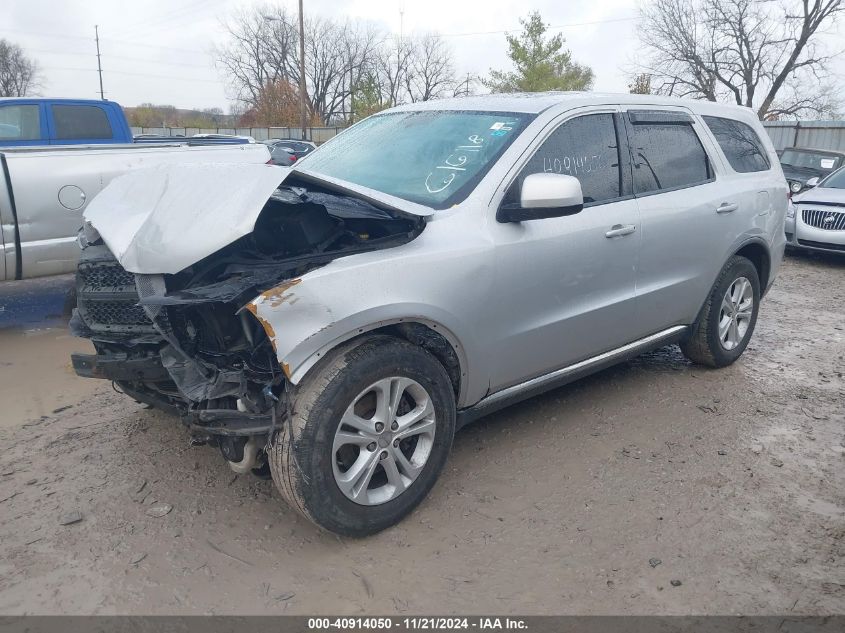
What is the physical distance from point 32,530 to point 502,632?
78.9 inches

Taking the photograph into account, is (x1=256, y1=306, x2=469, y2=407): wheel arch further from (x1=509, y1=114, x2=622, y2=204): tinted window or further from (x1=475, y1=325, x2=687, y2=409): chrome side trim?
(x1=509, y1=114, x2=622, y2=204): tinted window

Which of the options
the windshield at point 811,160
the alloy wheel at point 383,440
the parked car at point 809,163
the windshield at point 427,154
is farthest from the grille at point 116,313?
the windshield at point 811,160

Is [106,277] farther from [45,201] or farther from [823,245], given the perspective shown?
[823,245]

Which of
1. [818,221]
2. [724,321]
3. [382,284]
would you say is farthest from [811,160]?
[382,284]

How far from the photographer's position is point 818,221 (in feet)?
31.6

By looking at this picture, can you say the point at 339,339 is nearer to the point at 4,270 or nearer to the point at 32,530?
the point at 32,530

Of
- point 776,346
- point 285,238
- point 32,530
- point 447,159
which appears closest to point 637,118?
point 447,159

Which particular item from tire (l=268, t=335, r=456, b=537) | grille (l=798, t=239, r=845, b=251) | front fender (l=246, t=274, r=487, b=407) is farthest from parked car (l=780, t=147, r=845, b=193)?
front fender (l=246, t=274, r=487, b=407)

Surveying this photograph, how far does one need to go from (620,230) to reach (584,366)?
768mm

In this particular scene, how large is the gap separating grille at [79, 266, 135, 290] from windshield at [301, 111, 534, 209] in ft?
4.01

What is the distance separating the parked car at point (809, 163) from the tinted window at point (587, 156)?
10.8 metres

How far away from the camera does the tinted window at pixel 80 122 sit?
27.6 ft

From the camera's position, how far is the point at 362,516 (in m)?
2.81

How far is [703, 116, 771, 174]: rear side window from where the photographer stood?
182 inches
